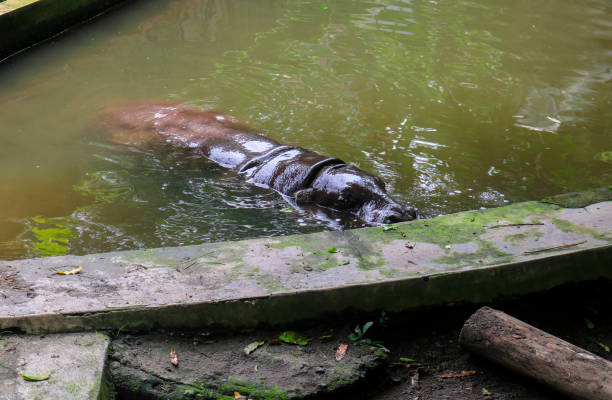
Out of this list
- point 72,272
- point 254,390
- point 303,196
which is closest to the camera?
point 254,390

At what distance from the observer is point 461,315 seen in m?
3.27

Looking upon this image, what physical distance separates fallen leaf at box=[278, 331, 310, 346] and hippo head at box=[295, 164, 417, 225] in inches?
77.5

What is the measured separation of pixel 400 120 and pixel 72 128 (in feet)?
12.4

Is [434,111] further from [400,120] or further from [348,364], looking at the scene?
[348,364]

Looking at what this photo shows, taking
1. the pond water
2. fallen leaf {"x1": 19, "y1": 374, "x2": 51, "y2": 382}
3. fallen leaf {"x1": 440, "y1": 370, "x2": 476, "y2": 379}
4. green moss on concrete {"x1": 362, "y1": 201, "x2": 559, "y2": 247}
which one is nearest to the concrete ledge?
the pond water

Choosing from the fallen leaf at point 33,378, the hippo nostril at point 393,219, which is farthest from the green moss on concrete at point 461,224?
the fallen leaf at point 33,378

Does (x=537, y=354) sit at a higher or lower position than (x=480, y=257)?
lower

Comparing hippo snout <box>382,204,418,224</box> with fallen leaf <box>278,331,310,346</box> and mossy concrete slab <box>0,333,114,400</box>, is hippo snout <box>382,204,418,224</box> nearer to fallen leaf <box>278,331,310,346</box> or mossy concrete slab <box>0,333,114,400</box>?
fallen leaf <box>278,331,310,346</box>

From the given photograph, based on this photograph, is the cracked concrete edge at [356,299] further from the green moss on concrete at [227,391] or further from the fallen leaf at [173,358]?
the green moss on concrete at [227,391]

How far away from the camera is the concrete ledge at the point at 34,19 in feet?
28.2

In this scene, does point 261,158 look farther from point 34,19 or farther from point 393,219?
point 34,19

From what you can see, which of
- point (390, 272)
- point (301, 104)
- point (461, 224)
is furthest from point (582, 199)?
point (301, 104)

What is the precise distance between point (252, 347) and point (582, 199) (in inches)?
96.3

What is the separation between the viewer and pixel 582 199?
4023 mm
